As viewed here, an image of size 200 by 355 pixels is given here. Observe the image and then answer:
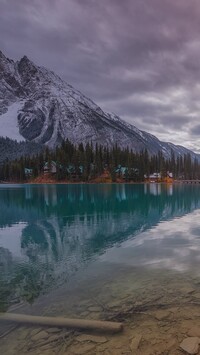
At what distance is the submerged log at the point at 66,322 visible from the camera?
11.3 m

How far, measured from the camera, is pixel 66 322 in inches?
462

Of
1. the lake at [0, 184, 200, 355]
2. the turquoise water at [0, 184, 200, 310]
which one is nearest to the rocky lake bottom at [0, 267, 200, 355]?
the lake at [0, 184, 200, 355]

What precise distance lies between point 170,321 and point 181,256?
→ 10.6m

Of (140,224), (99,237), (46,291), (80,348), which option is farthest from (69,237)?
(80,348)

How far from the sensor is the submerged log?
37.1ft

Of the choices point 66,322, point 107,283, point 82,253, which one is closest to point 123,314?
point 66,322

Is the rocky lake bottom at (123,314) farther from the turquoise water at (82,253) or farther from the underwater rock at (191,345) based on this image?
the turquoise water at (82,253)

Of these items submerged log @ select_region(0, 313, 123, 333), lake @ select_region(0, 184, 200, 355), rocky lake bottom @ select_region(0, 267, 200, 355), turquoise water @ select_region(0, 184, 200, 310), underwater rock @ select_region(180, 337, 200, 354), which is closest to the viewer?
underwater rock @ select_region(180, 337, 200, 354)

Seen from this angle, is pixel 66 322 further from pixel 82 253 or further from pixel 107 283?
pixel 82 253

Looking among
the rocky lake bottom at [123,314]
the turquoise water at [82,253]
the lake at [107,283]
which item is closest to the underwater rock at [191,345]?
the rocky lake bottom at [123,314]

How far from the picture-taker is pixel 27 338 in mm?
11086

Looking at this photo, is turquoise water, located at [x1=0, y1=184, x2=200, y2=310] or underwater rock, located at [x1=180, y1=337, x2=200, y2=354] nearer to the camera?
underwater rock, located at [x1=180, y1=337, x2=200, y2=354]

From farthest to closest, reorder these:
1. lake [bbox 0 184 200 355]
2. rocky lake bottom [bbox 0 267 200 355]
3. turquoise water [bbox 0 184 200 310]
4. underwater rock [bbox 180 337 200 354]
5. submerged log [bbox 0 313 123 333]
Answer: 1. turquoise water [bbox 0 184 200 310]
2. submerged log [bbox 0 313 123 333]
3. lake [bbox 0 184 200 355]
4. rocky lake bottom [bbox 0 267 200 355]
5. underwater rock [bbox 180 337 200 354]

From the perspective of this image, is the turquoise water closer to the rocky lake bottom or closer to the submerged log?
the rocky lake bottom
